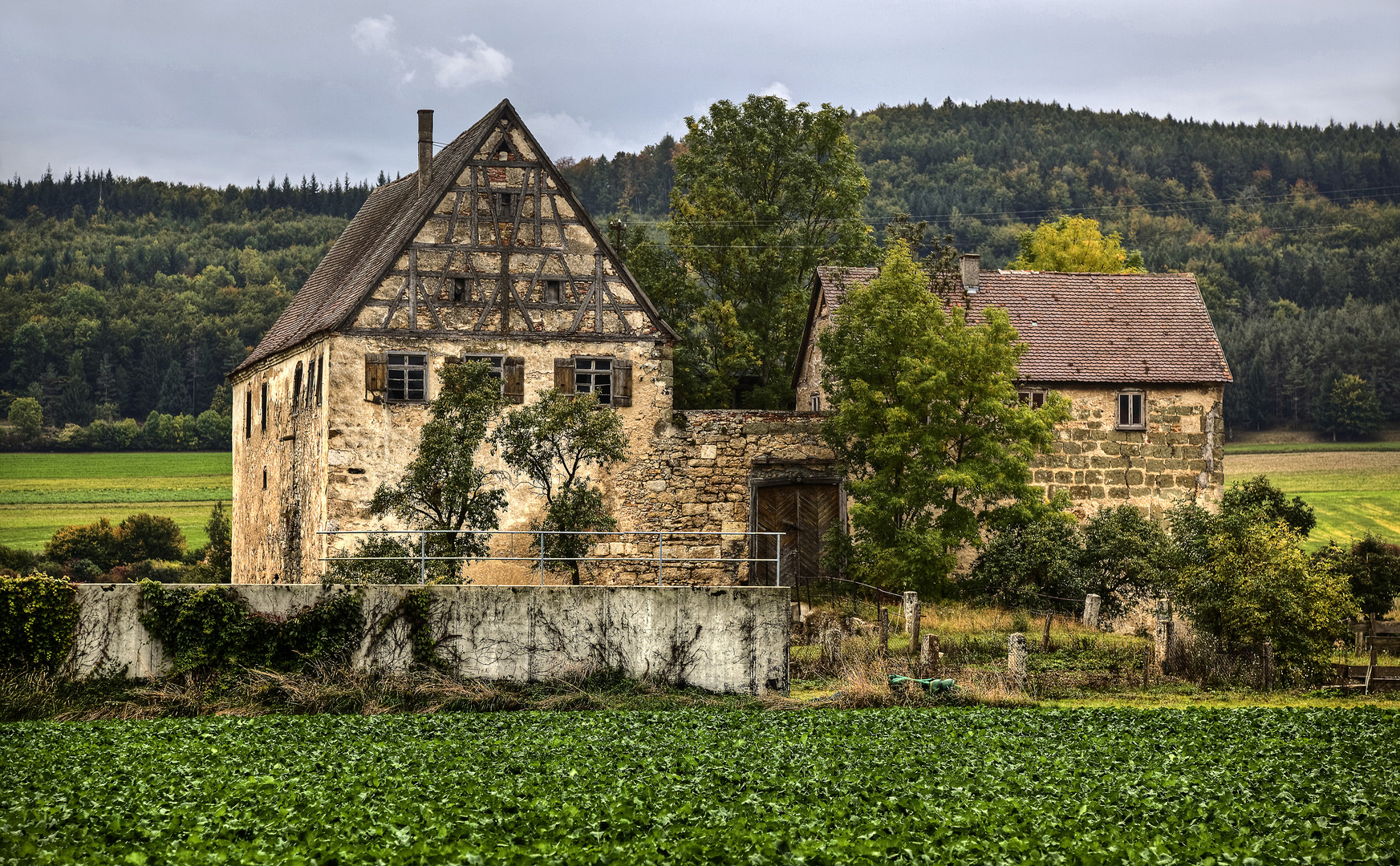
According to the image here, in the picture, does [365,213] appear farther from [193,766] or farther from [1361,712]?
[1361,712]

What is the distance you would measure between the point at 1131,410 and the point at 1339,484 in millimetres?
38755

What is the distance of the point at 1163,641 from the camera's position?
23797 millimetres

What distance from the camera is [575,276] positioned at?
103 ft

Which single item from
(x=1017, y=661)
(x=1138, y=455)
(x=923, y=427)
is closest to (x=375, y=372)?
(x=923, y=427)

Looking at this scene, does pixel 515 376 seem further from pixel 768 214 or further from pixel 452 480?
pixel 768 214

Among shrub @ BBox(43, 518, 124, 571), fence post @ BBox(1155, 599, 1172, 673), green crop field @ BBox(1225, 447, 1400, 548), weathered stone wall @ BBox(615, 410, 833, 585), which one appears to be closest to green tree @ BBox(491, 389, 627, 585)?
weathered stone wall @ BBox(615, 410, 833, 585)

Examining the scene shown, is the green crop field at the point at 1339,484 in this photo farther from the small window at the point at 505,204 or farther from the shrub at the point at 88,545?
the shrub at the point at 88,545

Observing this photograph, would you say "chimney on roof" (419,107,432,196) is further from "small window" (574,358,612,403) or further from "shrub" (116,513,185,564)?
"shrub" (116,513,185,564)

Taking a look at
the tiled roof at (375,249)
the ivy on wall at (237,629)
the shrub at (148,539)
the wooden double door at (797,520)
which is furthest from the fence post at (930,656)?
the shrub at (148,539)

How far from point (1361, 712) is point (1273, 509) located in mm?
12910

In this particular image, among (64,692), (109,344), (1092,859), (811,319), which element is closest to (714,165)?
(811,319)

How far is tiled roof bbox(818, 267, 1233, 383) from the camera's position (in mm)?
34062

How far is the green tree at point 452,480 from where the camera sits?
88.3ft

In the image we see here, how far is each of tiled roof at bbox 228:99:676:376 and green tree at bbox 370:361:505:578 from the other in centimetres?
365
